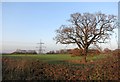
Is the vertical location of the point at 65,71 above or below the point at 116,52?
below

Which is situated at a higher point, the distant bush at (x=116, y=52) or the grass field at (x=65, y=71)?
the distant bush at (x=116, y=52)

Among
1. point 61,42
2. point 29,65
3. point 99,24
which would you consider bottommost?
point 29,65

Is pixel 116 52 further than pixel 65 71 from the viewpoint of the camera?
No

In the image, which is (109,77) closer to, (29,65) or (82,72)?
(82,72)

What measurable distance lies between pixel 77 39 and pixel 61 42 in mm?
1606

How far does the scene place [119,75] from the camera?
7410 mm

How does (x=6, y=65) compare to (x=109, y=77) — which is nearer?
(x=109, y=77)

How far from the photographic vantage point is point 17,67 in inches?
314

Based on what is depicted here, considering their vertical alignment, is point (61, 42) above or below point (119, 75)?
above

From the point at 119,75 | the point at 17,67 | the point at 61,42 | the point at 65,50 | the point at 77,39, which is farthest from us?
the point at 77,39

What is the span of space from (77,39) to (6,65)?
8384 millimetres

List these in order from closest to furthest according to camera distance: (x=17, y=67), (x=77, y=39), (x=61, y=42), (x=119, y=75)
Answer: (x=119, y=75) → (x=17, y=67) → (x=61, y=42) → (x=77, y=39)

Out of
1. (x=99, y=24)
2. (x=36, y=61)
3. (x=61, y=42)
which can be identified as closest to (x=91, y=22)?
(x=99, y=24)

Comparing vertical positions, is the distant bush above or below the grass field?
above
